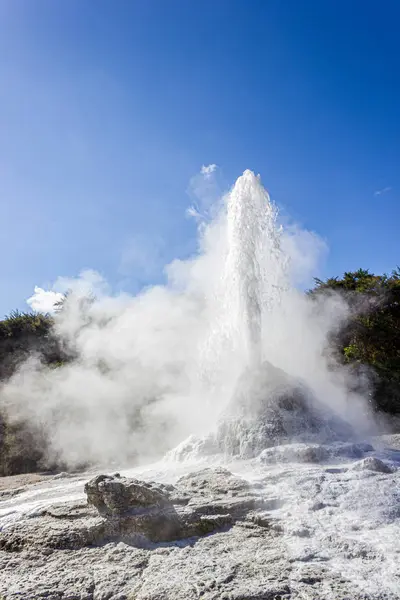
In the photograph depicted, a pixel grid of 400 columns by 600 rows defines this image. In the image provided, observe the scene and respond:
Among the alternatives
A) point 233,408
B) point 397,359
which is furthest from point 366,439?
point 397,359

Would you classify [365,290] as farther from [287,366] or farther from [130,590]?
[130,590]

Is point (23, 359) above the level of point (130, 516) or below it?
above

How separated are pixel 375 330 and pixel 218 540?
1131cm

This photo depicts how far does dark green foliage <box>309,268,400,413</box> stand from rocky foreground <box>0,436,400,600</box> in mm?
7689

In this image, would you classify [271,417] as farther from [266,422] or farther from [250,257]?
[250,257]

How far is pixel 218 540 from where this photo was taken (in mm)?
3291

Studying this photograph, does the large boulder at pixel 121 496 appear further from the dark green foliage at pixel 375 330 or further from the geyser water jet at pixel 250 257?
the dark green foliage at pixel 375 330

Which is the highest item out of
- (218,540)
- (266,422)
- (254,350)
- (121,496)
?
(254,350)

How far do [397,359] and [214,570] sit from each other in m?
10.8

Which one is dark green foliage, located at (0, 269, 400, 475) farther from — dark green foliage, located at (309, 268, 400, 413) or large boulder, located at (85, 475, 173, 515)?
large boulder, located at (85, 475, 173, 515)

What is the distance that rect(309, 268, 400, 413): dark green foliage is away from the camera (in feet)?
38.2

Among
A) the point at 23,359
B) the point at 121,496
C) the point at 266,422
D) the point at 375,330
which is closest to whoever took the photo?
the point at 121,496

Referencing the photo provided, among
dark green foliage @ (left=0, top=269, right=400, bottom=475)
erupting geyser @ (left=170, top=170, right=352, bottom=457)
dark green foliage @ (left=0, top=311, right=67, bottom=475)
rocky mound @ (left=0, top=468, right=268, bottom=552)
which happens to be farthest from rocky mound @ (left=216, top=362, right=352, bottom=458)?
dark green foliage @ (left=0, top=311, right=67, bottom=475)

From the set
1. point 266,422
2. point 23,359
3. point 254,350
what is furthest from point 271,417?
point 23,359
